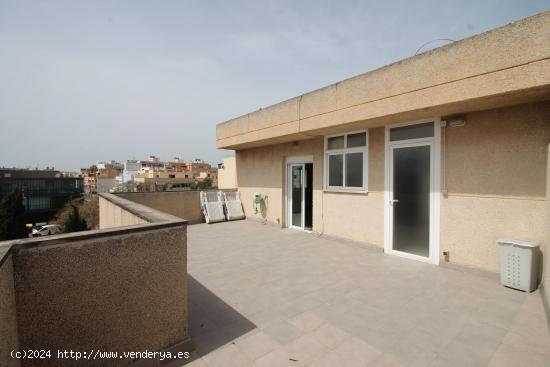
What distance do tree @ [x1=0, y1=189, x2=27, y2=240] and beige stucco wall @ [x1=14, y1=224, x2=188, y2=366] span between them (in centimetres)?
4425

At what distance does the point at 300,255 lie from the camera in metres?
6.32

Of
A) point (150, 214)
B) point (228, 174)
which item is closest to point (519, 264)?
point (150, 214)

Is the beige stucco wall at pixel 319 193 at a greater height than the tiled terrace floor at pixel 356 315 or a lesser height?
greater

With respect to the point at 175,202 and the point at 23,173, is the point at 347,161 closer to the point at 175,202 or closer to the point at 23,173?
the point at 175,202

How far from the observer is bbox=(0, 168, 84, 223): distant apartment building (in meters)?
60.8

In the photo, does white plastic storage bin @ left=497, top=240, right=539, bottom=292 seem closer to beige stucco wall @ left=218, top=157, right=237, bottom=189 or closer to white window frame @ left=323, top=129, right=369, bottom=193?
white window frame @ left=323, top=129, right=369, bottom=193

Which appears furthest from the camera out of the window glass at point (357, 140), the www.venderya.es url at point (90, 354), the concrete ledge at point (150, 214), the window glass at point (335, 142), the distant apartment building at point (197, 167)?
the distant apartment building at point (197, 167)

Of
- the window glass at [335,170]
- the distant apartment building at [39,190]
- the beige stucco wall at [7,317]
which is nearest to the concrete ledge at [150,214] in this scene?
the beige stucco wall at [7,317]

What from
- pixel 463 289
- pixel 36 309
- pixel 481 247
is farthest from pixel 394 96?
pixel 36 309

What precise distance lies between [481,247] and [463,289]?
108 centimetres

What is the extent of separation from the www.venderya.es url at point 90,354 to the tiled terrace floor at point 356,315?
320 millimetres

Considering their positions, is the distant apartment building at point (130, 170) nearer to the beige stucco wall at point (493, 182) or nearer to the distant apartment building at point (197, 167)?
the distant apartment building at point (197, 167)

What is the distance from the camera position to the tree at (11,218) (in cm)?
3372

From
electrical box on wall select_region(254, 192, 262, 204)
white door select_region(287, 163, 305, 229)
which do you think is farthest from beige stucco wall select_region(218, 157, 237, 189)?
white door select_region(287, 163, 305, 229)
